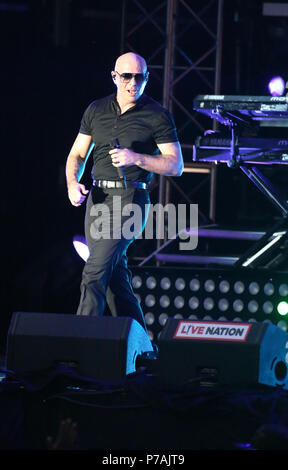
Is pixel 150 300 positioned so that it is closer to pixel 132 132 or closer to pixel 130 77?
pixel 132 132

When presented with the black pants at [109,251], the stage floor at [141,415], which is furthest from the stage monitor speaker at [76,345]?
the black pants at [109,251]

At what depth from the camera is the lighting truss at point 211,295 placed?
5.33 metres

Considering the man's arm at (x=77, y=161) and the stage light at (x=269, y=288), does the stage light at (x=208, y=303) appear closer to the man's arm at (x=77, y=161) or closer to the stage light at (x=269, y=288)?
the stage light at (x=269, y=288)

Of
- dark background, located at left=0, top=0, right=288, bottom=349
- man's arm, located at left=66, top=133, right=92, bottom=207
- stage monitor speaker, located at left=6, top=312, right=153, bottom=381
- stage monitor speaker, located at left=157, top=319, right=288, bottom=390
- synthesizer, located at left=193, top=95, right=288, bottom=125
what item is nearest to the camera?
stage monitor speaker, located at left=157, top=319, right=288, bottom=390

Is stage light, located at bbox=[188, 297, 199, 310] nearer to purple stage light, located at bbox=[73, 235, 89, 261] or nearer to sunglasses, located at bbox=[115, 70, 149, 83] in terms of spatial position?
purple stage light, located at bbox=[73, 235, 89, 261]

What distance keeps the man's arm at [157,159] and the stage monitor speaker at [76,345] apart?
37.2 inches

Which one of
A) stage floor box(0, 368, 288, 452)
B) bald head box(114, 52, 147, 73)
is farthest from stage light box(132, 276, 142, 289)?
stage floor box(0, 368, 288, 452)

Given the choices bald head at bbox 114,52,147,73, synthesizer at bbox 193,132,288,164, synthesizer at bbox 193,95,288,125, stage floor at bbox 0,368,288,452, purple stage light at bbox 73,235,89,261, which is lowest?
stage floor at bbox 0,368,288,452

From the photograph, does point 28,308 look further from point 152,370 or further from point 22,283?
point 152,370

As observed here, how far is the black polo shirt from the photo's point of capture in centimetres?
450

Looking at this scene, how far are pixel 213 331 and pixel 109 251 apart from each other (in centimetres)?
106

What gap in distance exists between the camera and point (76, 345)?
11.5 ft

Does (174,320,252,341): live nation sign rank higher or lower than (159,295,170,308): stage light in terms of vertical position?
higher

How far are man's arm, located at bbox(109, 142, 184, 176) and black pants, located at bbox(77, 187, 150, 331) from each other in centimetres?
19
